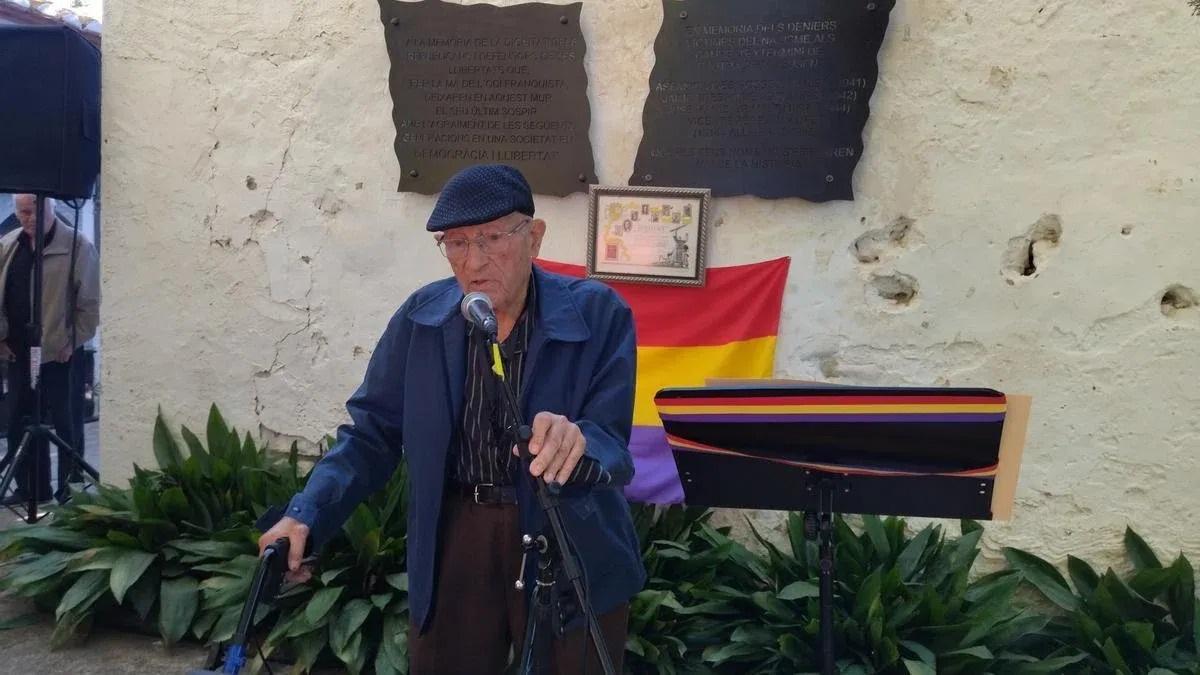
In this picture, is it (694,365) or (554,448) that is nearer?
(554,448)

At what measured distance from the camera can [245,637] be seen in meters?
1.92

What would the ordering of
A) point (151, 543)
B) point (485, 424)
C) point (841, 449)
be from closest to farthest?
1. point (485, 424)
2. point (841, 449)
3. point (151, 543)

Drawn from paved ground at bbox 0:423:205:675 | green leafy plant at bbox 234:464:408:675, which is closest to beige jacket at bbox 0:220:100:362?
paved ground at bbox 0:423:205:675

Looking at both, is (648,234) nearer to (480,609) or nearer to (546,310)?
(546,310)

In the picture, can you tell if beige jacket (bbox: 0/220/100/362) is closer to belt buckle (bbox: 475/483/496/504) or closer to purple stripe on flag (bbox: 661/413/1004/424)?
belt buckle (bbox: 475/483/496/504)

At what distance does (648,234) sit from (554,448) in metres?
2.93

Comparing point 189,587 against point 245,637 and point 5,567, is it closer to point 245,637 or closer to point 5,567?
point 5,567

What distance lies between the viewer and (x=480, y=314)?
6.66 ft

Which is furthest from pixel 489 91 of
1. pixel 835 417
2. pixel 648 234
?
pixel 835 417

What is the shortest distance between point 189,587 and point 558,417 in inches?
119

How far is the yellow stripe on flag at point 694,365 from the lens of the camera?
15.6ft

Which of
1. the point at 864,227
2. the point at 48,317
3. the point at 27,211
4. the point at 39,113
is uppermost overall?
the point at 39,113

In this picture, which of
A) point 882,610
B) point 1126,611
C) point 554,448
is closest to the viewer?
point 554,448

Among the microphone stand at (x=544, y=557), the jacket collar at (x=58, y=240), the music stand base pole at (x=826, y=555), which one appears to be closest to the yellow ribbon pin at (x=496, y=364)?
the microphone stand at (x=544, y=557)
